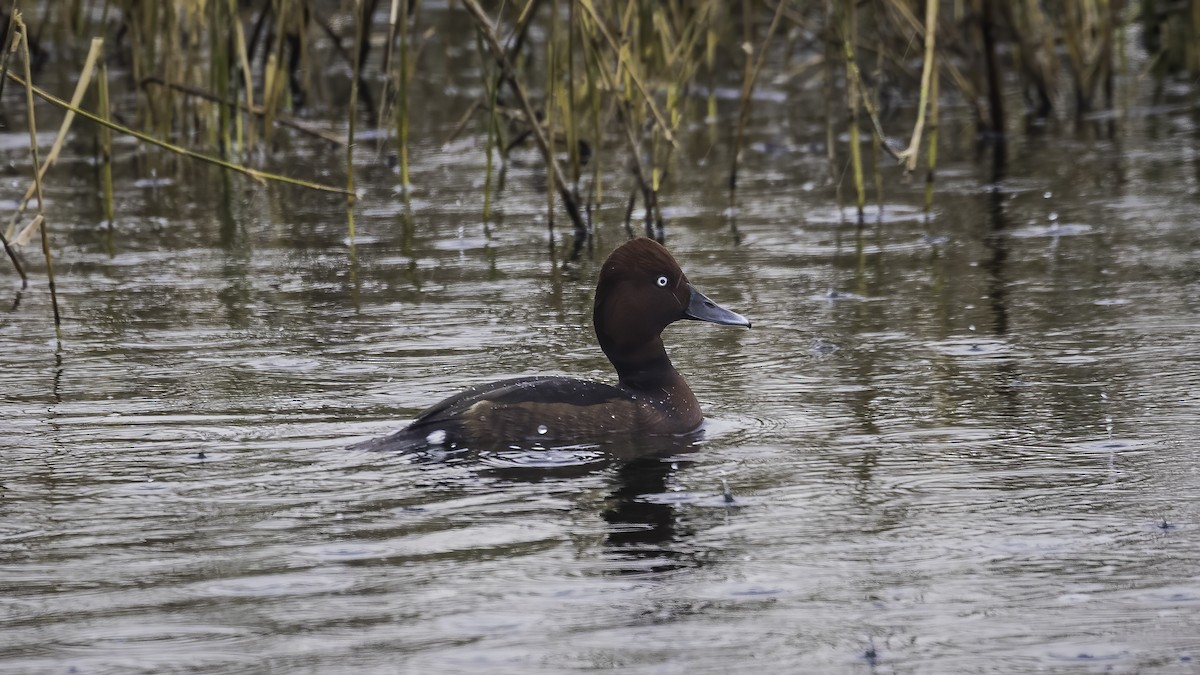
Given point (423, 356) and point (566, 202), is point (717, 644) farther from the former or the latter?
point (566, 202)

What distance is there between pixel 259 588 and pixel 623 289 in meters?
2.52

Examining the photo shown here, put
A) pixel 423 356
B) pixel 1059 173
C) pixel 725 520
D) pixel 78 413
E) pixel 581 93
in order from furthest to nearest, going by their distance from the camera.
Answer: pixel 1059 173 < pixel 581 93 < pixel 423 356 < pixel 78 413 < pixel 725 520

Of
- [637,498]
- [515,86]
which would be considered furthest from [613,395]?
[515,86]

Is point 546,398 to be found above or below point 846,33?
below

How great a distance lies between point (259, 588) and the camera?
4.92 m

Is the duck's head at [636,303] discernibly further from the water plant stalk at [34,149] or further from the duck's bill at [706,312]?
the water plant stalk at [34,149]

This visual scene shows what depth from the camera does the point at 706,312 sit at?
7.33m

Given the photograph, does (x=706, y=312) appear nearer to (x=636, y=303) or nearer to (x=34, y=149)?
(x=636, y=303)

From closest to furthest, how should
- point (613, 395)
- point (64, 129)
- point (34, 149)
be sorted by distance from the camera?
point (613, 395) < point (34, 149) < point (64, 129)

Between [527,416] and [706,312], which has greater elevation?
[706,312]

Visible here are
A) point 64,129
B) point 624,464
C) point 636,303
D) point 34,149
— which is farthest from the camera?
point 64,129

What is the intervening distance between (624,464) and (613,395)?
0.44m

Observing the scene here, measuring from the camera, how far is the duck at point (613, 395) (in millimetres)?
6418

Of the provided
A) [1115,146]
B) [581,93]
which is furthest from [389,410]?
[1115,146]
